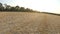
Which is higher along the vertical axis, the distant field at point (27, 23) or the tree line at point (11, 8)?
the tree line at point (11, 8)

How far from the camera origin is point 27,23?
174 centimetres

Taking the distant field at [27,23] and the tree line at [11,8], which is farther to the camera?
the tree line at [11,8]

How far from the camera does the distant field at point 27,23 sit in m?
1.55

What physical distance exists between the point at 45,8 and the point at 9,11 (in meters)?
0.49

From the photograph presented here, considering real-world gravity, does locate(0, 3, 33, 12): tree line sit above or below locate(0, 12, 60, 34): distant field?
A: above

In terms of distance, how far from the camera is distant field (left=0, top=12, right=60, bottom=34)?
155cm

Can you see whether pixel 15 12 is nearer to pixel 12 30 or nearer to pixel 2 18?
pixel 2 18

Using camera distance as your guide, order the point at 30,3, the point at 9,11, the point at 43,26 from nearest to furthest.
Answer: the point at 43,26, the point at 9,11, the point at 30,3

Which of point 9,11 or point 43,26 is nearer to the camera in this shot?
point 43,26

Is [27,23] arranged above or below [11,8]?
below

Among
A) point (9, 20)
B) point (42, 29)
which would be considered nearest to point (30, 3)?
point (9, 20)

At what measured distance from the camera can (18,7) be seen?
2061mm

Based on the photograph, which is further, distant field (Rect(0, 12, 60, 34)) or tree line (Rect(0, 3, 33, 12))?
tree line (Rect(0, 3, 33, 12))

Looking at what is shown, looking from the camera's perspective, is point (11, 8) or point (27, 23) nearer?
point (27, 23)
